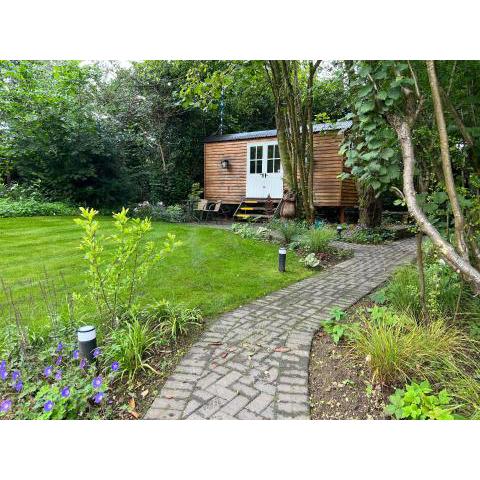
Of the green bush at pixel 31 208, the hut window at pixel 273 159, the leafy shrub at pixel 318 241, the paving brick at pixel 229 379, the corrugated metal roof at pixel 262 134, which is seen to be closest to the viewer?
the paving brick at pixel 229 379

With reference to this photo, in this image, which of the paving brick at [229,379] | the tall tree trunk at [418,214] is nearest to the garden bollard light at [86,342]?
the paving brick at [229,379]

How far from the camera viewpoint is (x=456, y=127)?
2.64 meters

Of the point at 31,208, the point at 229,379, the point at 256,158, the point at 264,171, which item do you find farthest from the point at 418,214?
the point at 31,208

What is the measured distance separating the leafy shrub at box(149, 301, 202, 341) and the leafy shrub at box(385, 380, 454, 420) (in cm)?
161

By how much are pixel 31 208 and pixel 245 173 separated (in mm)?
6945

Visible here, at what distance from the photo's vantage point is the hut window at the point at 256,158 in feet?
38.1

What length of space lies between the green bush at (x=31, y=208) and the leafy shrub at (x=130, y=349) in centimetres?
863

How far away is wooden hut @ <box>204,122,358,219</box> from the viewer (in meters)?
10.4

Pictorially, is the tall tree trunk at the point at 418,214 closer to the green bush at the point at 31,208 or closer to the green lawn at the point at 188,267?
the green lawn at the point at 188,267

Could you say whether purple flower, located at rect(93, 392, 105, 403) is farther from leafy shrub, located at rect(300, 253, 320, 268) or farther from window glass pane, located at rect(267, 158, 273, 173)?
window glass pane, located at rect(267, 158, 273, 173)

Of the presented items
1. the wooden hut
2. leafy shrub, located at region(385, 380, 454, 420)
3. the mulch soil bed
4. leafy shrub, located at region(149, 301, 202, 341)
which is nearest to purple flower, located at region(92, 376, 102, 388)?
leafy shrub, located at region(149, 301, 202, 341)

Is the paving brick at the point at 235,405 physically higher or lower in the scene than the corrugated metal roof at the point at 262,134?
lower
